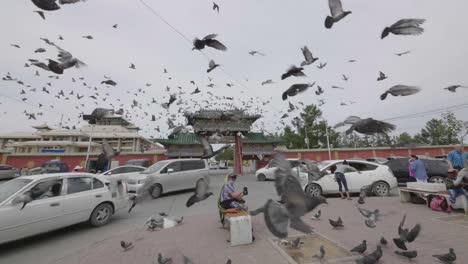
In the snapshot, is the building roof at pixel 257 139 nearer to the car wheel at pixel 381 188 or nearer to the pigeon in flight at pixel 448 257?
the car wheel at pixel 381 188

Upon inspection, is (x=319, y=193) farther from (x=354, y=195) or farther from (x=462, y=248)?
(x=462, y=248)

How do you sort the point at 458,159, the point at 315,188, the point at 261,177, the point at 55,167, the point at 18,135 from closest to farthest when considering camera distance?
the point at 458,159 < the point at 315,188 < the point at 261,177 < the point at 55,167 < the point at 18,135

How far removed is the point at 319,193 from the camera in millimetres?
9445

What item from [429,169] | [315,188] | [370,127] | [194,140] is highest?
[194,140]

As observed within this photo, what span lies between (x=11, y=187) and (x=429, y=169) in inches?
610

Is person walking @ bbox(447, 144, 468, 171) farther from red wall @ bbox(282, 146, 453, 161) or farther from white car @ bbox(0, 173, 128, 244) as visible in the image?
red wall @ bbox(282, 146, 453, 161)

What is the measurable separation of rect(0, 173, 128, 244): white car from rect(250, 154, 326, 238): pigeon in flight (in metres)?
5.06

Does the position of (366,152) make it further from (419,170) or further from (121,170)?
(121,170)

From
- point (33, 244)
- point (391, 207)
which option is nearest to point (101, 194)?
point (33, 244)

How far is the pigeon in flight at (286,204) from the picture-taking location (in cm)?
194

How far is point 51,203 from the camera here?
5000mm

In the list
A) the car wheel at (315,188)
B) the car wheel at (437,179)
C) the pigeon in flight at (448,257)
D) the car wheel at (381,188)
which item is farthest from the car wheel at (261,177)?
the pigeon in flight at (448,257)

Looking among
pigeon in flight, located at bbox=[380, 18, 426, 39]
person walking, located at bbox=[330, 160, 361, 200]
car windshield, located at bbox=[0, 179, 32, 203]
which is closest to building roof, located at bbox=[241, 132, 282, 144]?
person walking, located at bbox=[330, 160, 361, 200]

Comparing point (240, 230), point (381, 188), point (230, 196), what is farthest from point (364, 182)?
point (240, 230)
